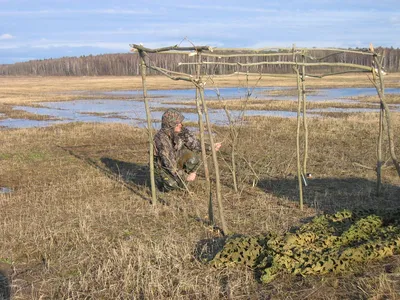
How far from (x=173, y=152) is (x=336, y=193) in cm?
287

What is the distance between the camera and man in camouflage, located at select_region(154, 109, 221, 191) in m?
7.66

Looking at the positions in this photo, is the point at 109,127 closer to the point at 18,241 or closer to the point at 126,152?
the point at 126,152

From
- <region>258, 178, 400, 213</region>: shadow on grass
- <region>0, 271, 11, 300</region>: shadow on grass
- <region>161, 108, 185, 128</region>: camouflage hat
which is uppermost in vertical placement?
<region>161, 108, 185, 128</region>: camouflage hat

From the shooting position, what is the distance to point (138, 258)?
4.73 meters

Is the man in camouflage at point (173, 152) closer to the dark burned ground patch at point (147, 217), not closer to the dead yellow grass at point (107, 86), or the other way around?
the dark burned ground patch at point (147, 217)

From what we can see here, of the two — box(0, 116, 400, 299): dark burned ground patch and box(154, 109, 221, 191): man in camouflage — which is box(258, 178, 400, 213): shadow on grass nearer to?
box(0, 116, 400, 299): dark burned ground patch

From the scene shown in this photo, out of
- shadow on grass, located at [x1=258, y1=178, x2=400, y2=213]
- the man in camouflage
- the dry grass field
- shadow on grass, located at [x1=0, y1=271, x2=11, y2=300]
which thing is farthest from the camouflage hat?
shadow on grass, located at [x1=0, y1=271, x2=11, y2=300]

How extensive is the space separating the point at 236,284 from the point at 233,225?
6.40 ft

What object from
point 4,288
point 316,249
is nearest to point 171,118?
point 316,249

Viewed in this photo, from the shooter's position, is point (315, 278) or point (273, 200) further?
point (273, 200)

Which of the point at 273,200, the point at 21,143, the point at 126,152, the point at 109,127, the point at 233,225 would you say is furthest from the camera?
the point at 109,127

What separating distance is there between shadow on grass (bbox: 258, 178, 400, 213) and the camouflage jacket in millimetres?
1569

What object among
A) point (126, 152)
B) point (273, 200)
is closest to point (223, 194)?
point (273, 200)

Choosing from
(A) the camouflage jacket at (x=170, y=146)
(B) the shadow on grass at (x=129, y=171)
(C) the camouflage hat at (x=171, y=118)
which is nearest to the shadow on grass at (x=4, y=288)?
(A) the camouflage jacket at (x=170, y=146)
